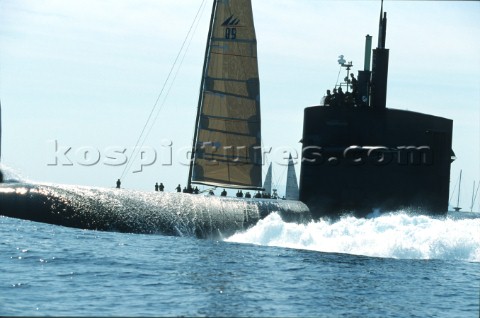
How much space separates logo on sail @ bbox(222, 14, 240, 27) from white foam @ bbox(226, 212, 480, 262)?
13.1m

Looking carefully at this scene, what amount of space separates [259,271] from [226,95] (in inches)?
760

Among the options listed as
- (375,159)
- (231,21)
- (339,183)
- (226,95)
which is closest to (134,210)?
(339,183)

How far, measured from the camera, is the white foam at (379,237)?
30.4 m

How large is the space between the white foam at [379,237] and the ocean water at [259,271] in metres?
0.04

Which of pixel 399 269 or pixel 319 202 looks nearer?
pixel 399 269

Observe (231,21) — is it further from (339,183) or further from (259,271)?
(259,271)

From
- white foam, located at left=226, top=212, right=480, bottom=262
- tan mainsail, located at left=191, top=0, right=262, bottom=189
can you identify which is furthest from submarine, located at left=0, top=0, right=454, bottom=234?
tan mainsail, located at left=191, top=0, right=262, bottom=189

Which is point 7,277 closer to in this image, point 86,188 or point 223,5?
point 86,188

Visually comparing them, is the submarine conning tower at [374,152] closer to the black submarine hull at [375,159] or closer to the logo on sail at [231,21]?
the black submarine hull at [375,159]

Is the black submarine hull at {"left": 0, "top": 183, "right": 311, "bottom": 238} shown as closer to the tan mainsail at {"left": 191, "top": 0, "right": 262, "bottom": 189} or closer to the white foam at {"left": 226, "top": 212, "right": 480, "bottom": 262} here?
the white foam at {"left": 226, "top": 212, "right": 480, "bottom": 262}

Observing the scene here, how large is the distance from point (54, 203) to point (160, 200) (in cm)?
402

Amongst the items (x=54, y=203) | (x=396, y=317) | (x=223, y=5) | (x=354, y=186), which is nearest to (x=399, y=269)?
(x=354, y=186)

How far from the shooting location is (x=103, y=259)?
23.9 m

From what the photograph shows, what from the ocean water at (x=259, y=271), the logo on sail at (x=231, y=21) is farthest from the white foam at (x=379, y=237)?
the logo on sail at (x=231, y=21)
